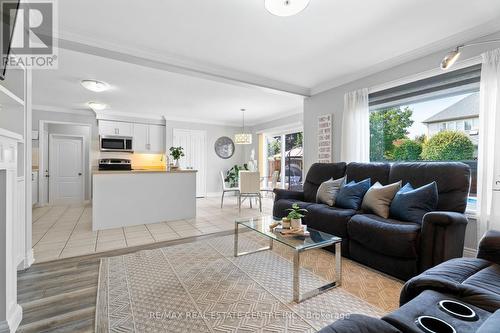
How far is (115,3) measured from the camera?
2049 mm

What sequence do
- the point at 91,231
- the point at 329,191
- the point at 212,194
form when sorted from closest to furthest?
the point at 329,191 < the point at 91,231 < the point at 212,194

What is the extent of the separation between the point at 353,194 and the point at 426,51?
1927mm

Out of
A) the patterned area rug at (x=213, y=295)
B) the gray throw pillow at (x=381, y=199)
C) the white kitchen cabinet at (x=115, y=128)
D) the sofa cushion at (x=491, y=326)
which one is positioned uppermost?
the white kitchen cabinet at (x=115, y=128)

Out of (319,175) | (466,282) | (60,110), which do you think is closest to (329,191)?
(319,175)

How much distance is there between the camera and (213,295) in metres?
1.85

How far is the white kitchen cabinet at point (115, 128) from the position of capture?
6004 millimetres

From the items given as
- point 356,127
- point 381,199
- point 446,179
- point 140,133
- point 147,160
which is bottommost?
point 381,199

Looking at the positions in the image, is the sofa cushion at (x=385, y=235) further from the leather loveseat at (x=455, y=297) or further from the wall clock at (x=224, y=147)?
the wall clock at (x=224, y=147)

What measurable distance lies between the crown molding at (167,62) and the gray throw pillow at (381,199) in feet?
7.65

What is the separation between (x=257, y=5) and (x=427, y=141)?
269 centimetres

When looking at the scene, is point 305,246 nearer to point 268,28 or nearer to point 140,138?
point 268,28

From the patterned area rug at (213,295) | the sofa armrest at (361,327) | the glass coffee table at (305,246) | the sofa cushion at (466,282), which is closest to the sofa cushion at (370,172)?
the patterned area rug at (213,295)

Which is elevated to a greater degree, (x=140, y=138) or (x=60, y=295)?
(x=140, y=138)

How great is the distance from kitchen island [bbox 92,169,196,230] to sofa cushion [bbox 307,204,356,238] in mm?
2496
